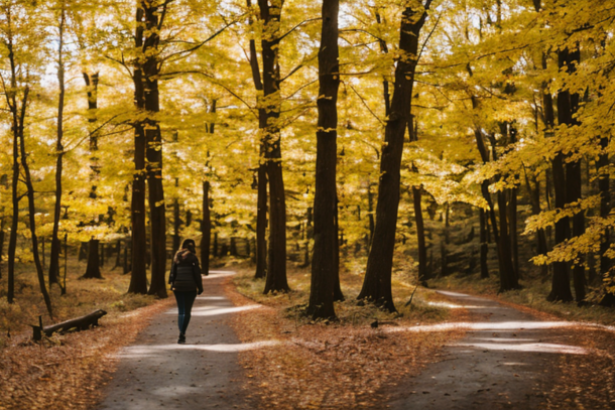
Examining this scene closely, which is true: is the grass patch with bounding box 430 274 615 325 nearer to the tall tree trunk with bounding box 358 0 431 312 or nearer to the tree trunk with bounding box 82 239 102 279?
the tall tree trunk with bounding box 358 0 431 312

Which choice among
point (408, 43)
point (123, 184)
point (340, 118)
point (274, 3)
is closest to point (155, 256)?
point (123, 184)

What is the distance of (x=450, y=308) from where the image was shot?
619 inches

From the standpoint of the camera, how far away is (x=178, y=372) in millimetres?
7367

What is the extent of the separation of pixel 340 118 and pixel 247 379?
12878 mm

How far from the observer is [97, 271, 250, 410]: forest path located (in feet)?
19.7

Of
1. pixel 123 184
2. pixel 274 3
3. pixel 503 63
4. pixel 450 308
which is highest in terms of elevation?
pixel 274 3

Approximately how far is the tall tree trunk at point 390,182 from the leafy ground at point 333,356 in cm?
87

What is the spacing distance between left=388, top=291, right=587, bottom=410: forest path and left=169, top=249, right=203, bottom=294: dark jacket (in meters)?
4.55

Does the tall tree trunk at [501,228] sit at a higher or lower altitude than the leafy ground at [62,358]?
higher

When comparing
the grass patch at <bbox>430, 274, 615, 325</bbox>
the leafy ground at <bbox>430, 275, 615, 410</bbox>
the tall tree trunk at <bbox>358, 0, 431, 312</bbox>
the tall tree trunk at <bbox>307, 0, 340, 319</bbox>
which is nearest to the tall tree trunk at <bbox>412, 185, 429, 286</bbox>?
the grass patch at <bbox>430, 274, 615, 325</bbox>

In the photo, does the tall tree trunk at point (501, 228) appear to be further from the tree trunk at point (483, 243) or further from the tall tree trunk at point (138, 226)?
the tall tree trunk at point (138, 226)

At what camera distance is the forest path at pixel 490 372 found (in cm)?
609

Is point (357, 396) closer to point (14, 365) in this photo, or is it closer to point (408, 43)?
point (14, 365)

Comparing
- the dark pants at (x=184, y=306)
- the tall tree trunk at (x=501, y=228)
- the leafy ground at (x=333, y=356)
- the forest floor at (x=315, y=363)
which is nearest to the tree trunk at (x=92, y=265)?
the forest floor at (x=315, y=363)
